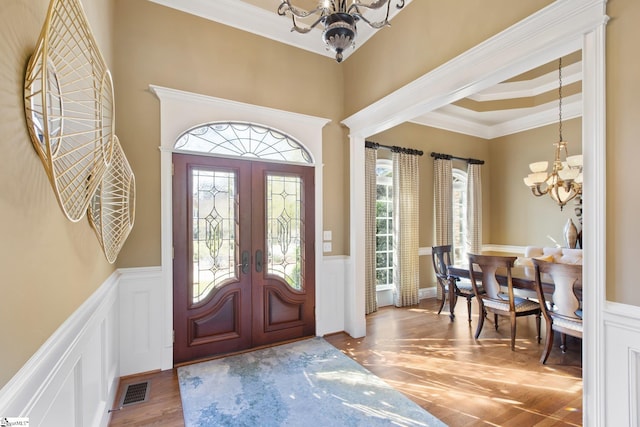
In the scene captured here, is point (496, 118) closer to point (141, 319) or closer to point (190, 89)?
point (190, 89)

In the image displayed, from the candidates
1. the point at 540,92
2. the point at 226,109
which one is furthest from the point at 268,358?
the point at 540,92

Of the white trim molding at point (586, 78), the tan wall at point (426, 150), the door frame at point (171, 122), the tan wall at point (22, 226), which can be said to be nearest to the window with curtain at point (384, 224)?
the tan wall at point (426, 150)

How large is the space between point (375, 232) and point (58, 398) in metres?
4.10

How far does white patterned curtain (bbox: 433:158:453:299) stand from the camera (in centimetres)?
538

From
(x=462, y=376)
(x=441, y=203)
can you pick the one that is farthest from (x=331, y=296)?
(x=441, y=203)

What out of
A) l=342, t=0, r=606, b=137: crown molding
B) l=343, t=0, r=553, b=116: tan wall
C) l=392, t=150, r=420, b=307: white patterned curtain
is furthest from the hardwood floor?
l=343, t=0, r=553, b=116: tan wall

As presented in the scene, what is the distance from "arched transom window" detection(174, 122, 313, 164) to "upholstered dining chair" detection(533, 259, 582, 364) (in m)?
2.87

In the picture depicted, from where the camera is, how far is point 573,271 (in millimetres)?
2631

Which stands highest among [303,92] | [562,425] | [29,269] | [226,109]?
[303,92]

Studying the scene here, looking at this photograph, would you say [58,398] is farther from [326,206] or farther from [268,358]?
[326,206]

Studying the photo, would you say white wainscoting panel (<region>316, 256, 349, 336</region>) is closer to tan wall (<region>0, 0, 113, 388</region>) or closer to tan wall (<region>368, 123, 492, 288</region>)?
tan wall (<region>368, 123, 492, 288</region>)

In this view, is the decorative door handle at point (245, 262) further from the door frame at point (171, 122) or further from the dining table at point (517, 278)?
the dining table at point (517, 278)

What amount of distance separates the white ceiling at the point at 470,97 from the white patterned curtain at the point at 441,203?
2.85ft

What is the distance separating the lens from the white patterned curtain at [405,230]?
493 centimetres
